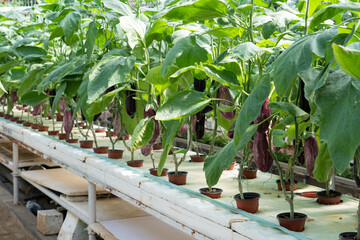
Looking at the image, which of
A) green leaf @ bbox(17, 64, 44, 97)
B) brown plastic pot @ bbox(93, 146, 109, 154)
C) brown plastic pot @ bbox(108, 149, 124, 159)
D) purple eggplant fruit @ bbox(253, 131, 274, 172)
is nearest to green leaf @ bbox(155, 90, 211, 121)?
purple eggplant fruit @ bbox(253, 131, 274, 172)

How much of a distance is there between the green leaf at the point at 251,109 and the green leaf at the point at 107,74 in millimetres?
440

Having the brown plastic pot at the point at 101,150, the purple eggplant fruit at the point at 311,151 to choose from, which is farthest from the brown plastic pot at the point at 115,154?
the purple eggplant fruit at the point at 311,151

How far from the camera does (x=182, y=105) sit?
1028mm

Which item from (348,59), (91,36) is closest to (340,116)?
(348,59)

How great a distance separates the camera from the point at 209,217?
1078 mm

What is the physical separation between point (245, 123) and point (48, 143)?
64.0 inches

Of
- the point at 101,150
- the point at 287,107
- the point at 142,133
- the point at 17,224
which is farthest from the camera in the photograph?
the point at 17,224

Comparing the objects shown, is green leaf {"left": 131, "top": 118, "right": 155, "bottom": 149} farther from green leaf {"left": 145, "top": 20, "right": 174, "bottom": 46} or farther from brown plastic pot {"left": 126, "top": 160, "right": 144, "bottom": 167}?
brown plastic pot {"left": 126, "top": 160, "right": 144, "bottom": 167}

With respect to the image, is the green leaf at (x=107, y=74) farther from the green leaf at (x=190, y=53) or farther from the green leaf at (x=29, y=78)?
the green leaf at (x=29, y=78)

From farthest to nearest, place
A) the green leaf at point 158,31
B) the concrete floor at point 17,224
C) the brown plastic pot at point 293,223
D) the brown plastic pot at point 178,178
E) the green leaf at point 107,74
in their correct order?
the concrete floor at point 17,224 < the brown plastic pot at point 178,178 < the green leaf at point 158,31 < the green leaf at point 107,74 < the brown plastic pot at point 293,223

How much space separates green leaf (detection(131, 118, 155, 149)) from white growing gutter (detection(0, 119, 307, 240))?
0.13m

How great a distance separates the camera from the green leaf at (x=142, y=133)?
1.27 meters

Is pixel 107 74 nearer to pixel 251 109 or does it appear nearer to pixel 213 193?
pixel 213 193

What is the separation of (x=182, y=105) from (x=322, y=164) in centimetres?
30
